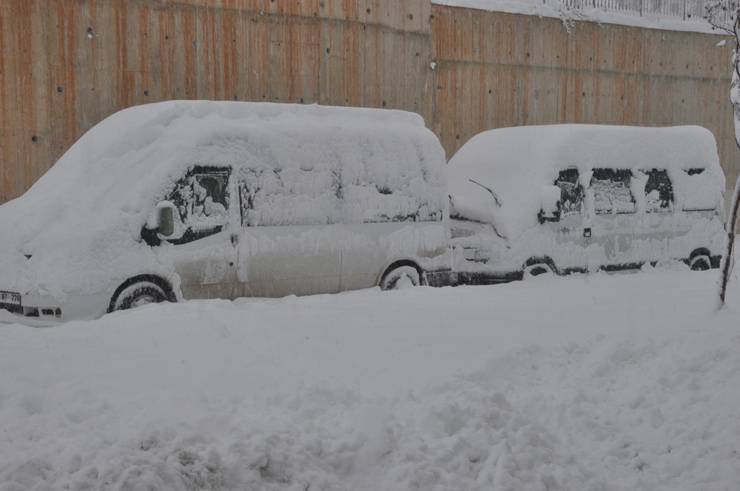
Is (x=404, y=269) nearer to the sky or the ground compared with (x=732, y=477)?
nearer to the sky

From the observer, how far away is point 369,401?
16.0 ft

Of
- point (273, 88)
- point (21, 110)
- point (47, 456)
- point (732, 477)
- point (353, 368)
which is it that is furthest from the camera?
point (273, 88)

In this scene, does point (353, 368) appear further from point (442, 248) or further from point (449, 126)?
point (449, 126)

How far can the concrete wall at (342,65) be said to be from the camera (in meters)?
10.6

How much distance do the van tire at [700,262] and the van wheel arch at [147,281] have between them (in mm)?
7054

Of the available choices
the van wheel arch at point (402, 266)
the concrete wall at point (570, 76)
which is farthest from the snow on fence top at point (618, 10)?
the van wheel arch at point (402, 266)

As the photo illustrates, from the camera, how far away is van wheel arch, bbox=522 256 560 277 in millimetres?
9562

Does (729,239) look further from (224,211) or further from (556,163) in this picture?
(224,211)

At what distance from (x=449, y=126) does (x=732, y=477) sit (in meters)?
10.1

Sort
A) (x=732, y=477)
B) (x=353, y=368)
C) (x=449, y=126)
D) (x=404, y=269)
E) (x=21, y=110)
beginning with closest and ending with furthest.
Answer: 1. (x=732, y=477)
2. (x=353, y=368)
3. (x=404, y=269)
4. (x=21, y=110)
5. (x=449, y=126)

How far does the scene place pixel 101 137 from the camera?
8062 mm

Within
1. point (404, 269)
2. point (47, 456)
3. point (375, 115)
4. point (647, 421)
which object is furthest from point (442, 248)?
point (47, 456)

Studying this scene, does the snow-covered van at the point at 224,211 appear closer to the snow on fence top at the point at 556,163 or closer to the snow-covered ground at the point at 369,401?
the snow-covered ground at the point at 369,401

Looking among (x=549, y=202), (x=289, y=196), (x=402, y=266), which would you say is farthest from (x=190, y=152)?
(x=549, y=202)
